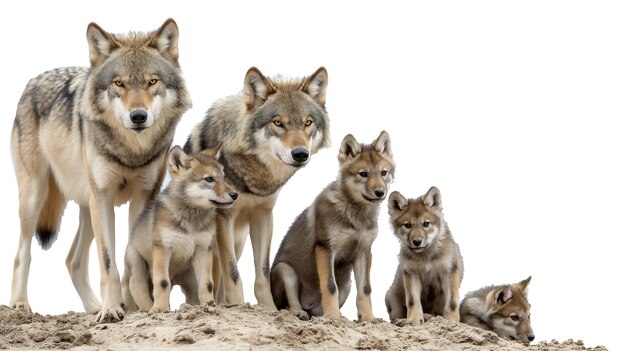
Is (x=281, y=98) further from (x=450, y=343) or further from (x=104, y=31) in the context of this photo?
(x=450, y=343)

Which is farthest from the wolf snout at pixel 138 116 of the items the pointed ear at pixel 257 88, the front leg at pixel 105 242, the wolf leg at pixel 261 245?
the wolf leg at pixel 261 245

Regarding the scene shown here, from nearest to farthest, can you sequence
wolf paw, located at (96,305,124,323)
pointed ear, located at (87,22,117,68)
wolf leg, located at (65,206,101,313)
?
1. wolf paw, located at (96,305,124,323)
2. pointed ear, located at (87,22,117,68)
3. wolf leg, located at (65,206,101,313)

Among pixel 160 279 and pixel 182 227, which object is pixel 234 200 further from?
pixel 160 279

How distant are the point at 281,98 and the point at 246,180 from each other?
0.87 m

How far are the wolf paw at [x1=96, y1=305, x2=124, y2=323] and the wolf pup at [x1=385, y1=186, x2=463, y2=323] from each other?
2.76m

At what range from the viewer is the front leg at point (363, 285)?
11047 millimetres

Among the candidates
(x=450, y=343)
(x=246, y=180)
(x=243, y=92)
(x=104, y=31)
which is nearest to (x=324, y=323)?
(x=450, y=343)

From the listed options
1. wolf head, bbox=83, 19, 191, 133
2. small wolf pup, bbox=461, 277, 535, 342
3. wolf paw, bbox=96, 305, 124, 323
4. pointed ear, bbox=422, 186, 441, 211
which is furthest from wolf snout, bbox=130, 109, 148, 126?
small wolf pup, bbox=461, 277, 535, 342

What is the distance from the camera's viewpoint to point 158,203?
10.8 m

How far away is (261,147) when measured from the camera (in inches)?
433

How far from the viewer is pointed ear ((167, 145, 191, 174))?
1066 centimetres

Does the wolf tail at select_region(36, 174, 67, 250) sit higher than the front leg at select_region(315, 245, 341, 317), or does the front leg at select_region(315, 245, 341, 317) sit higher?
the wolf tail at select_region(36, 174, 67, 250)

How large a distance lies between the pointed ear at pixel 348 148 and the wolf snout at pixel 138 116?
6.65 feet

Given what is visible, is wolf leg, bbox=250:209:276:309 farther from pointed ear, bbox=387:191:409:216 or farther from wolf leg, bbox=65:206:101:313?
wolf leg, bbox=65:206:101:313
